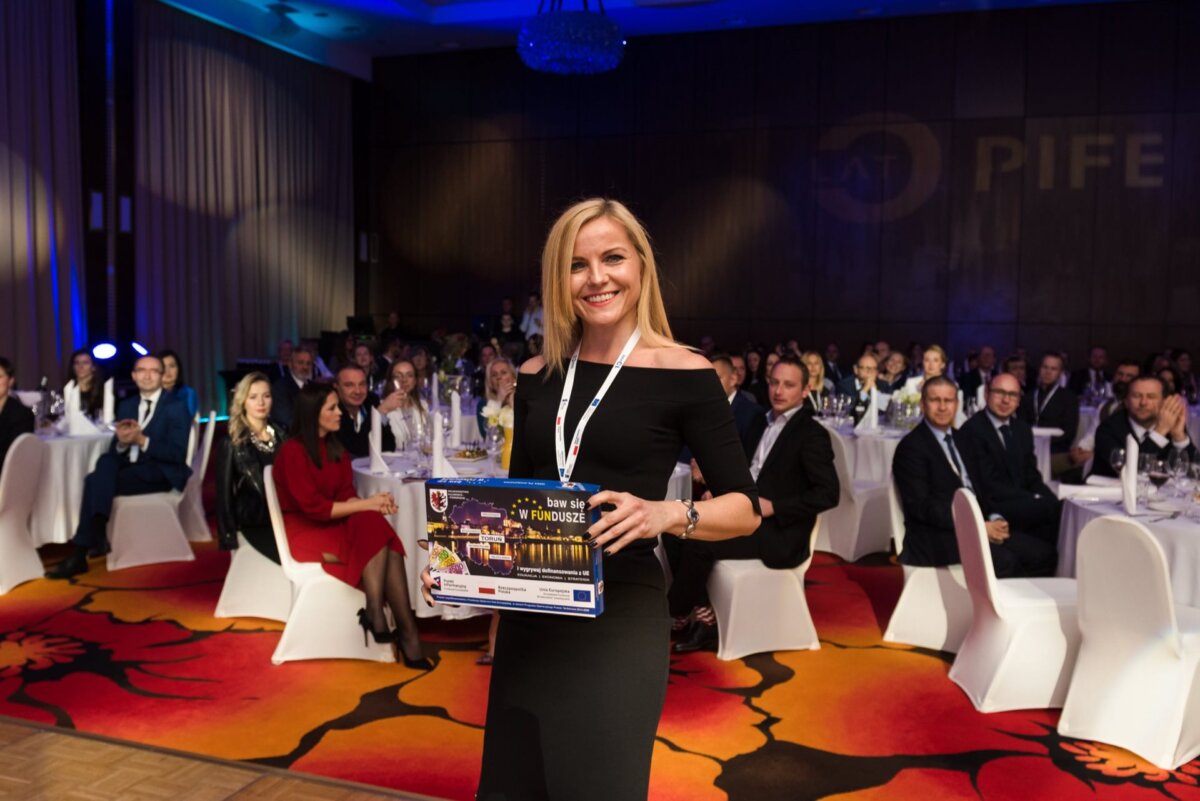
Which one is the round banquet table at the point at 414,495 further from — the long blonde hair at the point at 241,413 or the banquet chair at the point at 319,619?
the long blonde hair at the point at 241,413

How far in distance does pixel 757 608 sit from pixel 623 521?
338 cm

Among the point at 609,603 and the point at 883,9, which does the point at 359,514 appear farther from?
the point at 883,9

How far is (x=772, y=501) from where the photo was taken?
4.53 meters

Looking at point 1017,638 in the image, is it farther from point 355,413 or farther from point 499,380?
point 355,413

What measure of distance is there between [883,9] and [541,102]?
5058mm

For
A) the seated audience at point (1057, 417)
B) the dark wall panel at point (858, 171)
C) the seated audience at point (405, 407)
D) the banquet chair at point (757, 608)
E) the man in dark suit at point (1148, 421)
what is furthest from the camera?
the dark wall panel at point (858, 171)

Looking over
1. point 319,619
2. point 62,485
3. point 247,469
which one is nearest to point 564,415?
point 319,619

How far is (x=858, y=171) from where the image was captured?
14.3 m

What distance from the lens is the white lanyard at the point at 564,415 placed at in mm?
1582

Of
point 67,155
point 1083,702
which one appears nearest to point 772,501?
point 1083,702

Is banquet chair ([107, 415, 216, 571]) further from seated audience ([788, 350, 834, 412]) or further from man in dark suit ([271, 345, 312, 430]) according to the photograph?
seated audience ([788, 350, 834, 412])

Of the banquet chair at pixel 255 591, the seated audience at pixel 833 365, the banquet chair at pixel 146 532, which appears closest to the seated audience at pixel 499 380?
the banquet chair at pixel 255 591

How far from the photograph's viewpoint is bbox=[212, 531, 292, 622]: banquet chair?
5.08 m

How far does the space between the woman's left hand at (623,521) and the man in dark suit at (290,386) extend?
623 cm
